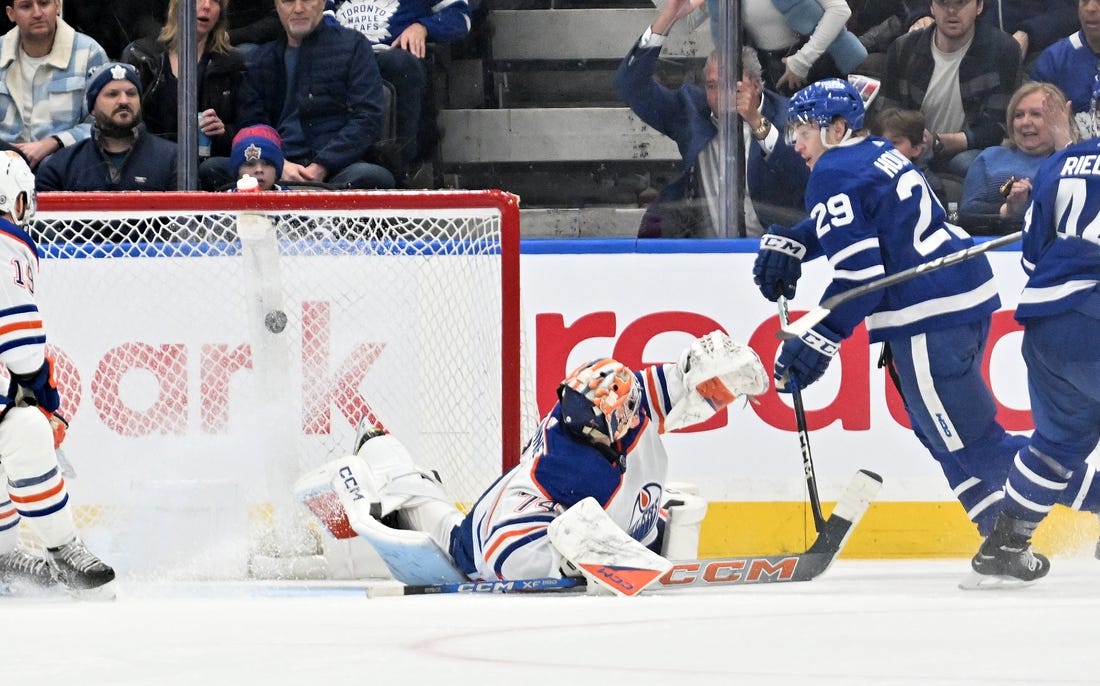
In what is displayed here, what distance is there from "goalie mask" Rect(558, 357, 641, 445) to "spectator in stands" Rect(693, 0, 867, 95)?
161 cm

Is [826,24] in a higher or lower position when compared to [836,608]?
higher

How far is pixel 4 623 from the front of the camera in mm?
3008

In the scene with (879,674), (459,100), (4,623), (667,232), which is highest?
(459,100)

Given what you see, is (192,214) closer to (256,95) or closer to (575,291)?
(256,95)

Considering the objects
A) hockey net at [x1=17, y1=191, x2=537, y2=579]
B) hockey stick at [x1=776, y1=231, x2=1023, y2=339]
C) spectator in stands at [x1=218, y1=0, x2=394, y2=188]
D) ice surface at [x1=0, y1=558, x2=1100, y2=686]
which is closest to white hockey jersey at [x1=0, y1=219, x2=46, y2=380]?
ice surface at [x1=0, y1=558, x2=1100, y2=686]

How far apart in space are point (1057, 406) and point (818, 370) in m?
0.61

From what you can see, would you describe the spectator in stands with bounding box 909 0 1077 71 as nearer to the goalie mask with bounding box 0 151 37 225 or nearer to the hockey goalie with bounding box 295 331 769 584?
the hockey goalie with bounding box 295 331 769 584

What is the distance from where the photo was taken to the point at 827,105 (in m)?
4.45

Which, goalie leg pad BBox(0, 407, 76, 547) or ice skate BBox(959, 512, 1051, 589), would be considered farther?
ice skate BBox(959, 512, 1051, 589)

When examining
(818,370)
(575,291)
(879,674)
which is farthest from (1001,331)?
(879,674)

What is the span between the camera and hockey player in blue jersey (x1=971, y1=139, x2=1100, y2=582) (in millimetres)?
3887

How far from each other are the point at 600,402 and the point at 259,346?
1.22 metres

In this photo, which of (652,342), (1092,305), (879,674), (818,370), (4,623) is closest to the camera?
(879,674)

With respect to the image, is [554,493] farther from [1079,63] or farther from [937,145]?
[1079,63]
